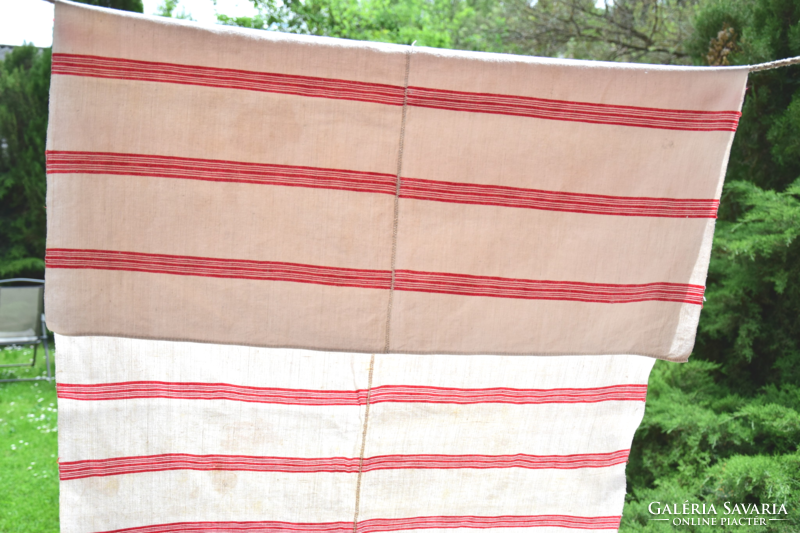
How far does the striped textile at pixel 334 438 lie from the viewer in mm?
1325

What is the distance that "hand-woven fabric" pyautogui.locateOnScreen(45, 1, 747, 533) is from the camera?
1.20 metres

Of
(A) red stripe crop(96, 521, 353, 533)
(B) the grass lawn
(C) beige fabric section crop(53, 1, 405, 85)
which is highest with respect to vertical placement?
(C) beige fabric section crop(53, 1, 405, 85)

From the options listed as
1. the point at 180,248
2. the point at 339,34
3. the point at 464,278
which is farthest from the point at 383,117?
the point at 339,34

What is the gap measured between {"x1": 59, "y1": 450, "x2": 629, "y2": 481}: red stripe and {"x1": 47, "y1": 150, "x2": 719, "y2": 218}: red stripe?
0.64 meters

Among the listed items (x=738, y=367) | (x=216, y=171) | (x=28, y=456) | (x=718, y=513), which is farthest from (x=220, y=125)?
(x=28, y=456)

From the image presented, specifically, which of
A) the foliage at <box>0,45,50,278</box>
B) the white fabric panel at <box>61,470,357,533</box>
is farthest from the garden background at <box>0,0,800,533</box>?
the foliage at <box>0,45,50,278</box>

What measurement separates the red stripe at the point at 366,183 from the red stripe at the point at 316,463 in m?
0.64

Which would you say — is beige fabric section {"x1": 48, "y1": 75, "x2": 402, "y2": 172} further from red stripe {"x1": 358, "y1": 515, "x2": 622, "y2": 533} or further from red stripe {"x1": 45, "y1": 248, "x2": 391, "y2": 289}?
red stripe {"x1": 358, "y1": 515, "x2": 622, "y2": 533}

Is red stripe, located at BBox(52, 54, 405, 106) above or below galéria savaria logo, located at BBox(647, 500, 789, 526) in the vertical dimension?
above

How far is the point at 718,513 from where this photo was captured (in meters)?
1.98

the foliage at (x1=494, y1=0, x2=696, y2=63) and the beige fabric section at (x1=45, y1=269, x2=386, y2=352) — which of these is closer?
the beige fabric section at (x1=45, y1=269, x2=386, y2=352)

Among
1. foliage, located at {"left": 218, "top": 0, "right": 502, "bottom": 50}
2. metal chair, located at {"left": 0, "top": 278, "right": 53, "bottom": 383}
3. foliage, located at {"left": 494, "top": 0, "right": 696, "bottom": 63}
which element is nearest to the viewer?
foliage, located at {"left": 494, "top": 0, "right": 696, "bottom": 63}

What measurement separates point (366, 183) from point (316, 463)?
2.24 feet

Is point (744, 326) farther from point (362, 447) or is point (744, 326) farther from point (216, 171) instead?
point (216, 171)
